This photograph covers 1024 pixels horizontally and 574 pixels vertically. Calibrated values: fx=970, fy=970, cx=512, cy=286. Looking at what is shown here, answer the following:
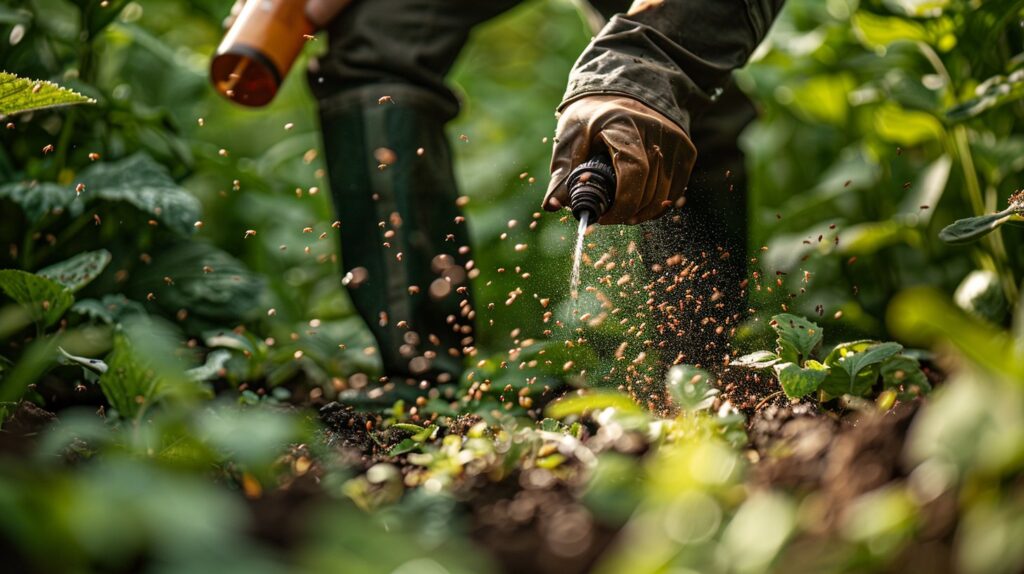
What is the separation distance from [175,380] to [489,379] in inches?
43.7

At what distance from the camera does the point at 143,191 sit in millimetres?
1868

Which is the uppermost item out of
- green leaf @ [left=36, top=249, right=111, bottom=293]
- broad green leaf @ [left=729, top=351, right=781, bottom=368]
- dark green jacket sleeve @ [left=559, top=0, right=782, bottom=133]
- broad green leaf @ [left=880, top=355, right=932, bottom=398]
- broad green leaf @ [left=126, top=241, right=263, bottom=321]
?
dark green jacket sleeve @ [left=559, top=0, right=782, bottom=133]

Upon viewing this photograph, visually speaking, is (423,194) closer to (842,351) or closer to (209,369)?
(209,369)

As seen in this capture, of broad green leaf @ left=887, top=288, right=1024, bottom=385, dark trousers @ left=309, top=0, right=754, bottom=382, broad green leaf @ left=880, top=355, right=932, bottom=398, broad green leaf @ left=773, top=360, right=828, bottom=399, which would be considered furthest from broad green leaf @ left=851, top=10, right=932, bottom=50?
broad green leaf @ left=887, top=288, right=1024, bottom=385

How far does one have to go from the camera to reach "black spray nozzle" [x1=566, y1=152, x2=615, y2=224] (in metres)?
1.32

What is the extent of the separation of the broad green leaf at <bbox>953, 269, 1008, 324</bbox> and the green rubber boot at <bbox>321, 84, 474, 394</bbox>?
0.91 m

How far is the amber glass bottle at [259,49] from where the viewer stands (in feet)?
5.65

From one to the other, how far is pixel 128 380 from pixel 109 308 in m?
0.62

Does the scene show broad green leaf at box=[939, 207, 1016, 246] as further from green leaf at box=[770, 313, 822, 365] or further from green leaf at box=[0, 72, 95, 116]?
green leaf at box=[0, 72, 95, 116]

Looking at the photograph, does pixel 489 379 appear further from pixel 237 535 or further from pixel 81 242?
pixel 237 535

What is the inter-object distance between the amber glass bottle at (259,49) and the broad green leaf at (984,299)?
128 cm

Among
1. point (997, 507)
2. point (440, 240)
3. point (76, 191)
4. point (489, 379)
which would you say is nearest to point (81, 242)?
point (76, 191)

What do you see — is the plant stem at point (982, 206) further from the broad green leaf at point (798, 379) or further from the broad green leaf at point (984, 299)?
the broad green leaf at point (798, 379)

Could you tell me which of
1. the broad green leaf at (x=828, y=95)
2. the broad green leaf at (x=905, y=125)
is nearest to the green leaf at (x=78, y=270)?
the broad green leaf at (x=905, y=125)
